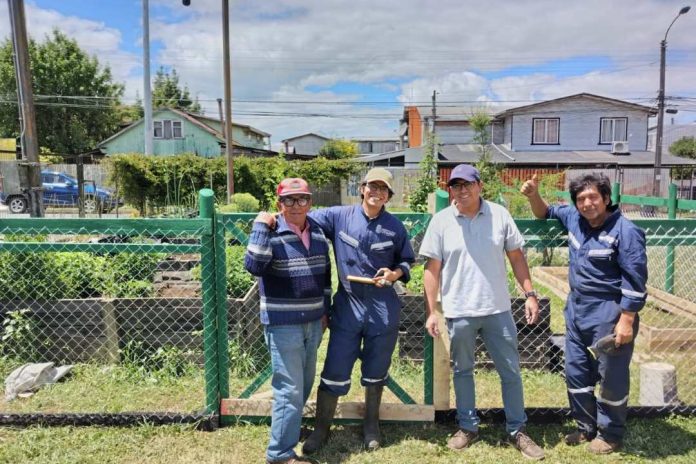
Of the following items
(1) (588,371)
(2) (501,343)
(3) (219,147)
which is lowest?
(1) (588,371)

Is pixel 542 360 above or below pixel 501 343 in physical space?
below

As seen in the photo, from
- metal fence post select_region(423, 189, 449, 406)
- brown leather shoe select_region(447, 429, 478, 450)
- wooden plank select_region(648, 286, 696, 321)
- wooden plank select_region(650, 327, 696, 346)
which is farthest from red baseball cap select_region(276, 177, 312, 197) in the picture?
wooden plank select_region(648, 286, 696, 321)

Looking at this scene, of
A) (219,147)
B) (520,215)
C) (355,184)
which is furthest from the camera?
(219,147)

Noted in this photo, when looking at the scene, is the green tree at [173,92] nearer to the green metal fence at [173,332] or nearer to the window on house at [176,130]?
the window on house at [176,130]

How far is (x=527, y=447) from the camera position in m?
2.94

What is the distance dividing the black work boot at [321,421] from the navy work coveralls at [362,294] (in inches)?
3.0

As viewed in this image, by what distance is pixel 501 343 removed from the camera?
2.87 meters

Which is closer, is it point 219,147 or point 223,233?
point 223,233

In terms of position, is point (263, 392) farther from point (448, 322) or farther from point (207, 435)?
point (448, 322)

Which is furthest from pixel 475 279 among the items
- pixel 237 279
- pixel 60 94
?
pixel 60 94

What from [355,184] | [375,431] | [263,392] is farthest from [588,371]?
[355,184]

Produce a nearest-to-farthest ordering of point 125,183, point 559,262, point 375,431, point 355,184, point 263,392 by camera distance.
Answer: point 375,431, point 263,392, point 559,262, point 125,183, point 355,184

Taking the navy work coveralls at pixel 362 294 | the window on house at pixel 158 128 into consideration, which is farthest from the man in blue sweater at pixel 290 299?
the window on house at pixel 158 128

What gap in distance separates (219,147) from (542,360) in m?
32.1
